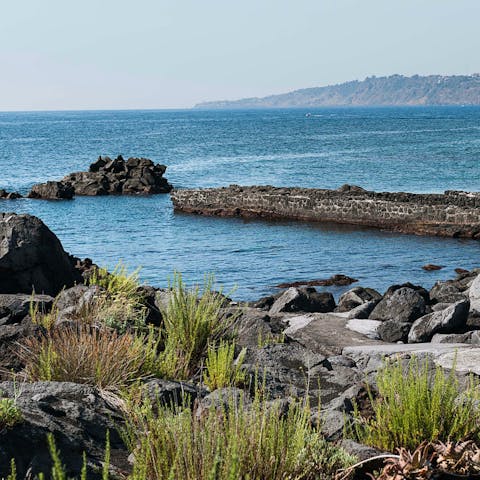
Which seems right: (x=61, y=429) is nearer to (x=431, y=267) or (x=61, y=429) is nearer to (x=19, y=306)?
(x=19, y=306)

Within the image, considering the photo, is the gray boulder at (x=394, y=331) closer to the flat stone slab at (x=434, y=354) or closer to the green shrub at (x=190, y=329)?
the flat stone slab at (x=434, y=354)

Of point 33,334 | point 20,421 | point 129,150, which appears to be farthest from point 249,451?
point 129,150

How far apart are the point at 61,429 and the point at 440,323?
7.59 m

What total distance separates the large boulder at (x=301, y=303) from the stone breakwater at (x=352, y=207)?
49.9 feet

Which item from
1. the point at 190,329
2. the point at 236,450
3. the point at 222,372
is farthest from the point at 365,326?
the point at 236,450

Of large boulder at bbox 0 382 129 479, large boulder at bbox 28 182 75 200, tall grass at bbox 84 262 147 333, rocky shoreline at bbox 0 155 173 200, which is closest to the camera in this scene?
large boulder at bbox 0 382 129 479

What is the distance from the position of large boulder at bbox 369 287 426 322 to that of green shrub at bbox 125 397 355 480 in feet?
28.8

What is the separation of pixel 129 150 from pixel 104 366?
8656 cm

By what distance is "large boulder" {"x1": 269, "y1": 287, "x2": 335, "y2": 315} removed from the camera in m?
16.6

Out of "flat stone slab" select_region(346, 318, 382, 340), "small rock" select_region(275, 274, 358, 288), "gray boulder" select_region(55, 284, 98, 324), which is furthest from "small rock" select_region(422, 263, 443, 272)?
"gray boulder" select_region(55, 284, 98, 324)

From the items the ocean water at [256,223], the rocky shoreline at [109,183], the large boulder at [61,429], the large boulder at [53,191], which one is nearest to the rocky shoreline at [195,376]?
the large boulder at [61,429]

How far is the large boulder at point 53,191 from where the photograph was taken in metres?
47.7

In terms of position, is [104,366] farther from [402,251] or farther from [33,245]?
[402,251]

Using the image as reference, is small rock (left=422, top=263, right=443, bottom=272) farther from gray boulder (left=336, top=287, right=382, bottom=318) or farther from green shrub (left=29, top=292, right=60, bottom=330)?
green shrub (left=29, top=292, right=60, bottom=330)
